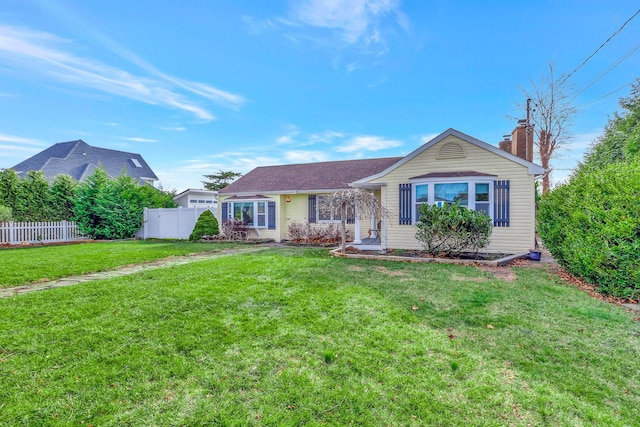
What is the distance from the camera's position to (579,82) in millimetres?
20672

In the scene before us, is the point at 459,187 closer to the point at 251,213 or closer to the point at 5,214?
the point at 251,213

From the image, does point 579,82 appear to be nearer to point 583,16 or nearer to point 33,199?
point 583,16

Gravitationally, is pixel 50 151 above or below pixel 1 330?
above

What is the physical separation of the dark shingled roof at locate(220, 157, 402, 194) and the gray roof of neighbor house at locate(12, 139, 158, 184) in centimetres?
1542

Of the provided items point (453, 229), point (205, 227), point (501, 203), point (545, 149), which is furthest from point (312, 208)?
point (545, 149)

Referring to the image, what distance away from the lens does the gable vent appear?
11.2 m

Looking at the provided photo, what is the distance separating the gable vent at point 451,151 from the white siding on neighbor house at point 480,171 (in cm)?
7

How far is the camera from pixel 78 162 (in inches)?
1145

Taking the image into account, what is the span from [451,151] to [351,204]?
4.10 m

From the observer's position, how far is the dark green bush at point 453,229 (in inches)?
375

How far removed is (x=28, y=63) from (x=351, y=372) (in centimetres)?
1795

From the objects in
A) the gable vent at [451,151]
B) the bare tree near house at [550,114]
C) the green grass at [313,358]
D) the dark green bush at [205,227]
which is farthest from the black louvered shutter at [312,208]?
the bare tree near house at [550,114]

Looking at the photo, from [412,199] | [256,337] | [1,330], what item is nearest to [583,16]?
[412,199]

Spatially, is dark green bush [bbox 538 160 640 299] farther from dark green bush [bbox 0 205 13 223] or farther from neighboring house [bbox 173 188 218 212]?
dark green bush [bbox 0 205 13 223]
